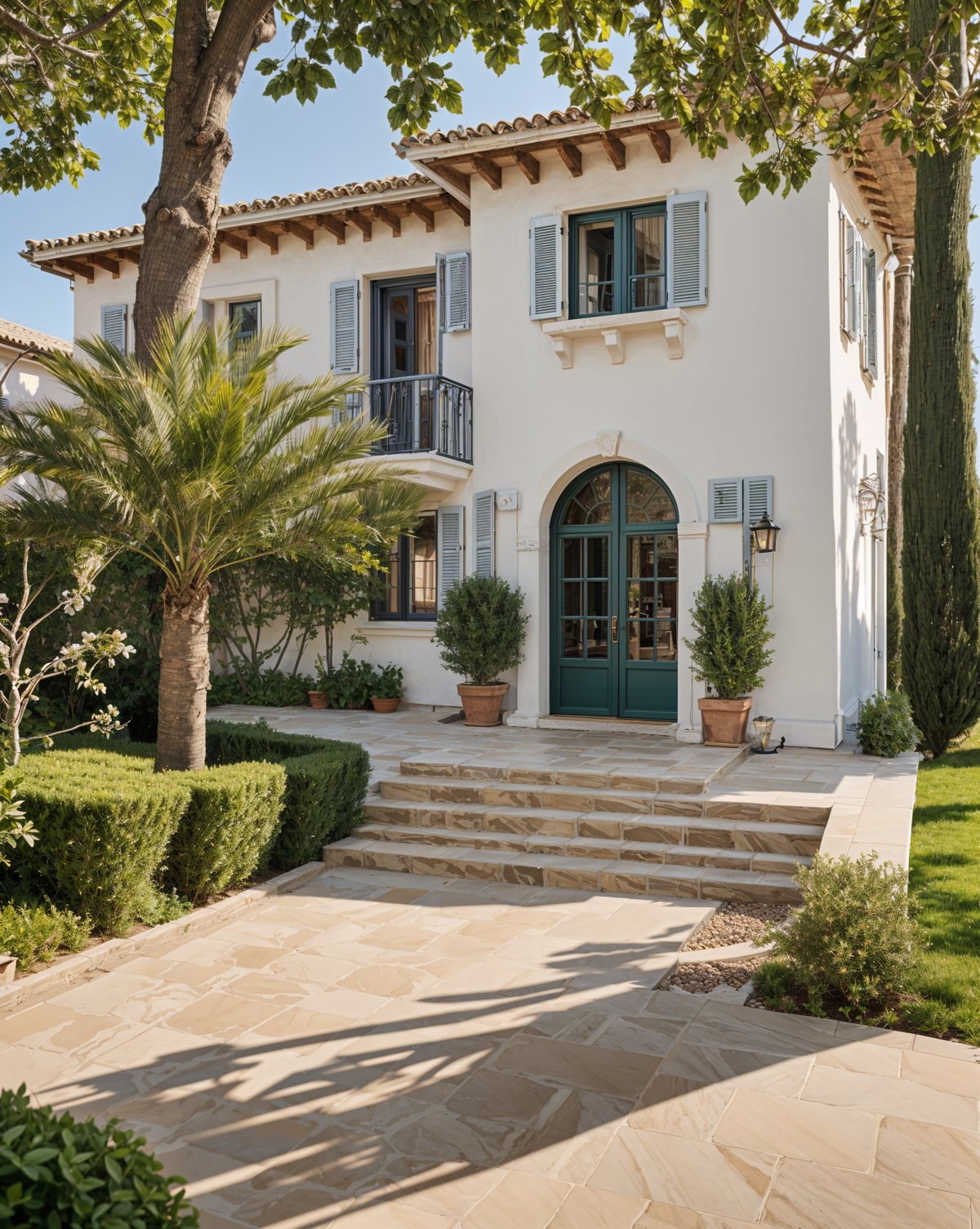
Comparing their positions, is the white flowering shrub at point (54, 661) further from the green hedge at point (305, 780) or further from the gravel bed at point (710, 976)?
the gravel bed at point (710, 976)

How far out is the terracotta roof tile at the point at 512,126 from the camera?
10352 millimetres

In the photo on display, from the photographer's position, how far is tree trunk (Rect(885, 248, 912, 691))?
604 inches

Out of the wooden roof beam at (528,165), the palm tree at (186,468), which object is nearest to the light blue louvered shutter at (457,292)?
the wooden roof beam at (528,165)

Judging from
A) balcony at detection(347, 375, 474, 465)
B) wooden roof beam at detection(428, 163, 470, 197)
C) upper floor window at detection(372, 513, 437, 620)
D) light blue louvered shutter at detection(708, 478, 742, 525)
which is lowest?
upper floor window at detection(372, 513, 437, 620)

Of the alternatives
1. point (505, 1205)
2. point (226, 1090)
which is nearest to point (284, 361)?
point (226, 1090)

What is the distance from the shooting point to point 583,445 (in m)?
11.5

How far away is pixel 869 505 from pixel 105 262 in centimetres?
1161

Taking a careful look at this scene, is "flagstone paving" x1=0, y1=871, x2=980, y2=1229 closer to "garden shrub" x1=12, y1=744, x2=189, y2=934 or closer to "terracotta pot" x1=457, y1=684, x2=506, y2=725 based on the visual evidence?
"garden shrub" x1=12, y1=744, x2=189, y2=934

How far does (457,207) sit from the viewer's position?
12.6 metres

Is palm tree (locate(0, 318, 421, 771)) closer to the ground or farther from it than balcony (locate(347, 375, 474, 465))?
closer to the ground

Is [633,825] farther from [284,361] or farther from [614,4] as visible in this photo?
[284,361]

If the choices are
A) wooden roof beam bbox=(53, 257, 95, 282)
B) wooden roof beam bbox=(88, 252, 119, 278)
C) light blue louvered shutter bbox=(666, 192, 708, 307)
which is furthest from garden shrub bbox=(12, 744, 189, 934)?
wooden roof beam bbox=(53, 257, 95, 282)

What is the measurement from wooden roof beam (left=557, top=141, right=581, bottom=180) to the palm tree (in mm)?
5207

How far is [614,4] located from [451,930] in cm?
595
